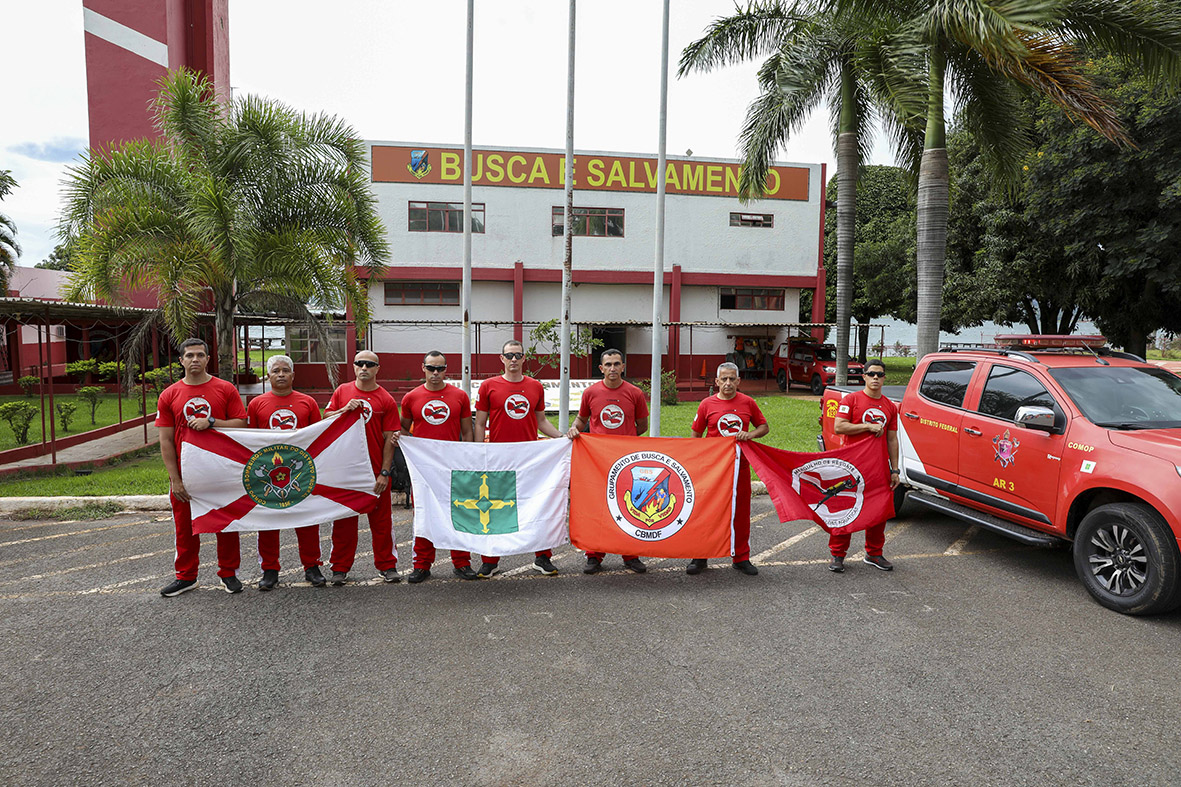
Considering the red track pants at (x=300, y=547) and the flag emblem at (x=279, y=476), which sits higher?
the flag emblem at (x=279, y=476)

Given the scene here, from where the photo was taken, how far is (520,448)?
244 inches

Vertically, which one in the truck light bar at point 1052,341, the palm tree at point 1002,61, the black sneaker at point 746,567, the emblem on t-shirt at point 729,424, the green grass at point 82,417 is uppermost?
the palm tree at point 1002,61

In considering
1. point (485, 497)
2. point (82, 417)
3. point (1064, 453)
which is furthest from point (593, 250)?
point (1064, 453)

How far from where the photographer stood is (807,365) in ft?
89.0

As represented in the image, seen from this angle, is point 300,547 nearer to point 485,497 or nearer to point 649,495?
point 485,497

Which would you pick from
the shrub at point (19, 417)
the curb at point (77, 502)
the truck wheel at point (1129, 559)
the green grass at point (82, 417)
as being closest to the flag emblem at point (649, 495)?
the truck wheel at point (1129, 559)

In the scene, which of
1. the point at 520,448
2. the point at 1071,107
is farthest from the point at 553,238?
the point at 520,448

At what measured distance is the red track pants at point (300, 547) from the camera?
5848 mm

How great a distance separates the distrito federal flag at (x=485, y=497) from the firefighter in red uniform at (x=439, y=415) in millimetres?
184

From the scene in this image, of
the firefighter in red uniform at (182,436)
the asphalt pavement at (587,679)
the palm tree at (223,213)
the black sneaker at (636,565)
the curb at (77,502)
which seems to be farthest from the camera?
the palm tree at (223,213)

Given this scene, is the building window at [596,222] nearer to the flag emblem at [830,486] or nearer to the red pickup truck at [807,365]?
the red pickup truck at [807,365]

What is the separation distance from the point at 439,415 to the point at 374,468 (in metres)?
0.72

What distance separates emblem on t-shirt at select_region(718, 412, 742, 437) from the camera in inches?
253

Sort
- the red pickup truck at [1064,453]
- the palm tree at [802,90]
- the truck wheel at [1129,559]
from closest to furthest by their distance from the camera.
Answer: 1. the truck wheel at [1129,559]
2. the red pickup truck at [1064,453]
3. the palm tree at [802,90]
